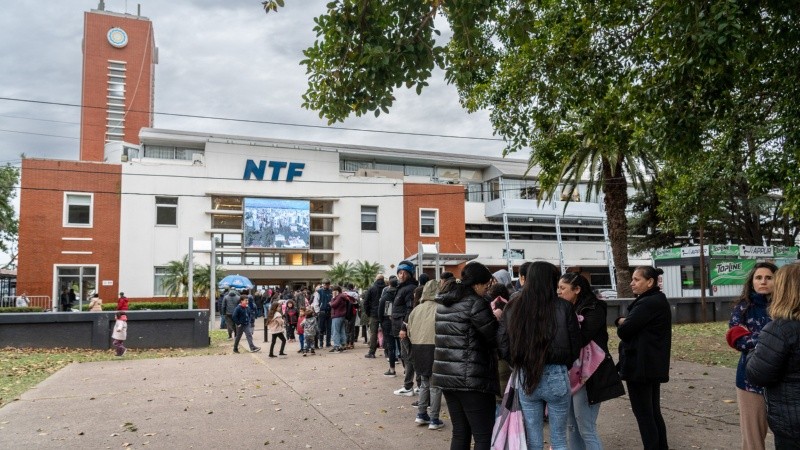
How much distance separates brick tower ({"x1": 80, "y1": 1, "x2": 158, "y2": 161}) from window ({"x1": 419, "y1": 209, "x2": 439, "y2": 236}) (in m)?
33.2

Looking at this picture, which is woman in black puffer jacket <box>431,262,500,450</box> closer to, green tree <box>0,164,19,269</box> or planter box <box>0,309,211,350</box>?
planter box <box>0,309,211,350</box>

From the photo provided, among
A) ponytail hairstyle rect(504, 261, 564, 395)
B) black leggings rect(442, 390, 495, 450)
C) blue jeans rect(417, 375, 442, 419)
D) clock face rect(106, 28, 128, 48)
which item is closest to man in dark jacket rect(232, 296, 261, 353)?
blue jeans rect(417, 375, 442, 419)

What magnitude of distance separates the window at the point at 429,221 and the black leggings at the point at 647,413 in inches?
1524

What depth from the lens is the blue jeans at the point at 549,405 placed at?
4523mm

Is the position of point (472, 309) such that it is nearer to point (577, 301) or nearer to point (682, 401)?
point (577, 301)

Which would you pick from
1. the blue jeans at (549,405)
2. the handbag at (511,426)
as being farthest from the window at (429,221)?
the blue jeans at (549,405)

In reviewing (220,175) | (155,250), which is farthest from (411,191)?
(155,250)

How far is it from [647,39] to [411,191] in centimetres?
3379

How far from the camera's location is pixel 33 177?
36.5 m

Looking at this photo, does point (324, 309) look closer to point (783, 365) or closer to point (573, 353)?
point (573, 353)

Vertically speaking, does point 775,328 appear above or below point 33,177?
below

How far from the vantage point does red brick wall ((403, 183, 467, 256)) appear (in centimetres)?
4400

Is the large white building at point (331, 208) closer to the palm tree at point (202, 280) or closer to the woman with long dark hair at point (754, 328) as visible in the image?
the palm tree at point (202, 280)

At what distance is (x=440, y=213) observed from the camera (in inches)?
1766
